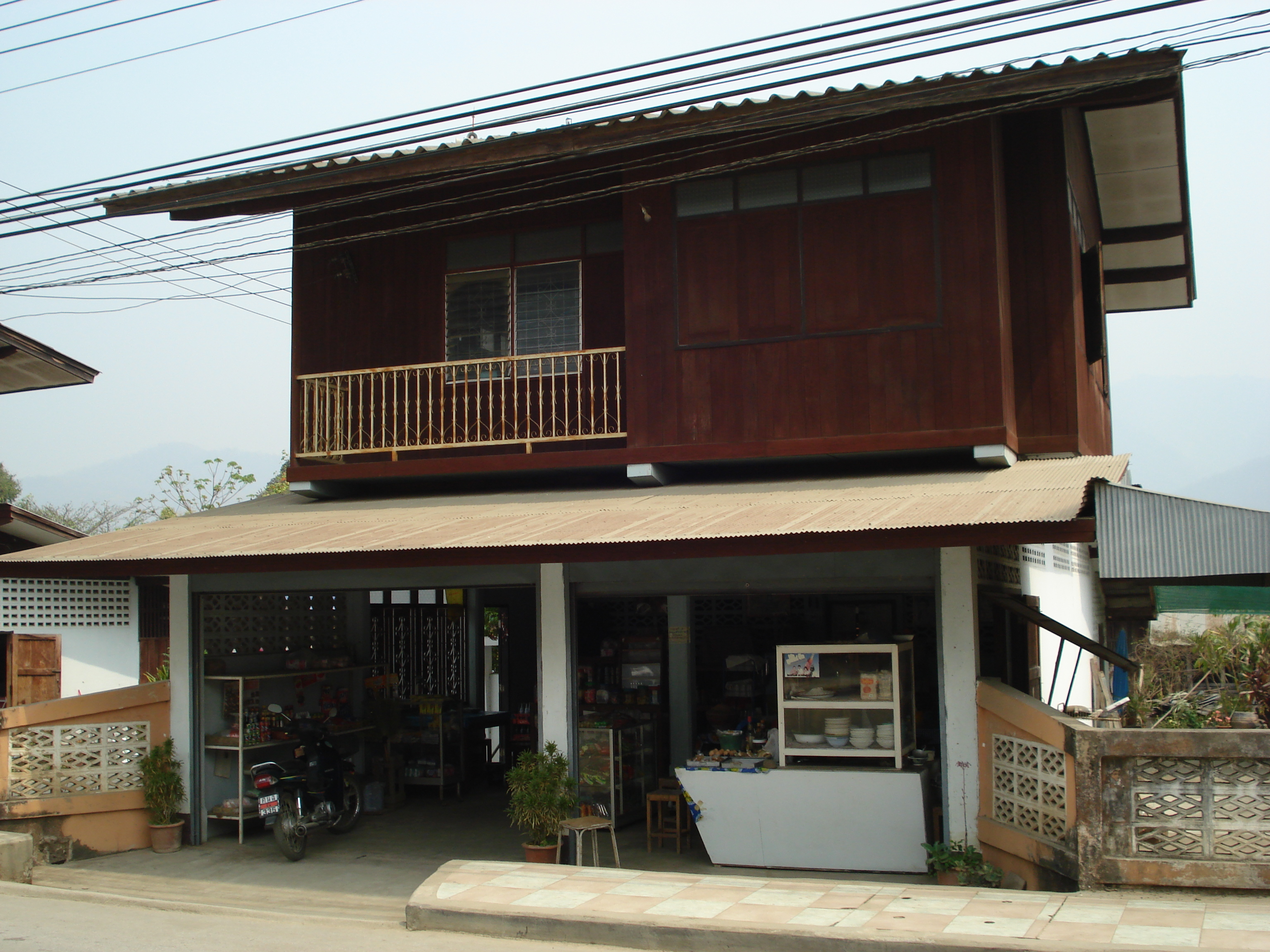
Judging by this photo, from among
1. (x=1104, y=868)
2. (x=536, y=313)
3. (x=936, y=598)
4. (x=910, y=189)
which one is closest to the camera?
(x=1104, y=868)

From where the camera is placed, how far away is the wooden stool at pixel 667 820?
10.4 metres

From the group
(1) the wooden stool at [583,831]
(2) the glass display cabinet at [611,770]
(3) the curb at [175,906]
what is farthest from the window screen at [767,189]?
(3) the curb at [175,906]

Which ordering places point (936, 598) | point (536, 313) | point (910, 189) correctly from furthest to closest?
1. point (536, 313)
2. point (910, 189)
3. point (936, 598)

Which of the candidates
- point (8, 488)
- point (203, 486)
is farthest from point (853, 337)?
point (8, 488)

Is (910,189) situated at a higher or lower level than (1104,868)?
higher

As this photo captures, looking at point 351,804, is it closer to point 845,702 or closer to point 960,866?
point 845,702

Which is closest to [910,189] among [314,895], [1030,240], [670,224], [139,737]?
[1030,240]

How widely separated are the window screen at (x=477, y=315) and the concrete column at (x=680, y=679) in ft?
11.5

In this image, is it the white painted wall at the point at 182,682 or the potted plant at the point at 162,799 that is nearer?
the potted plant at the point at 162,799

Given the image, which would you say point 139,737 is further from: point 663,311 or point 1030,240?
point 1030,240

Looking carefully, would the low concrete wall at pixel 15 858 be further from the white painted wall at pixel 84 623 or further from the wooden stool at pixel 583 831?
the white painted wall at pixel 84 623

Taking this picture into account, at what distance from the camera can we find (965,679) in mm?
8766

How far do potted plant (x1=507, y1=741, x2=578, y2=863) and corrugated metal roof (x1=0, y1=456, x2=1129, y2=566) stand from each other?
2.07 meters

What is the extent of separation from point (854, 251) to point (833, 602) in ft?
16.5
